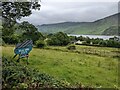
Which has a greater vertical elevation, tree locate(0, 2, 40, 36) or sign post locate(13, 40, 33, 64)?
tree locate(0, 2, 40, 36)

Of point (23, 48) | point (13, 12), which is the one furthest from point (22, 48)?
point (13, 12)

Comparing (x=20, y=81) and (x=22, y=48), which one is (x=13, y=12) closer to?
(x=22, y=48)

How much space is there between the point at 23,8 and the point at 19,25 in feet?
5.01

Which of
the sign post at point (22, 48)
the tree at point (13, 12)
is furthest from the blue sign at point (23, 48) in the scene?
the tree at point (13, 12)

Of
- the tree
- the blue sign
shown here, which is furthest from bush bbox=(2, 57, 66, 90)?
the tree

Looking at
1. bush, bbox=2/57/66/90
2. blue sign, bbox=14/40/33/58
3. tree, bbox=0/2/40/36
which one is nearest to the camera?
bush, bbox=2/57/66/90

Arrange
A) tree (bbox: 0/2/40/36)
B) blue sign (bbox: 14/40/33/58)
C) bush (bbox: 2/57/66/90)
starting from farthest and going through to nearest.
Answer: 1. tree (bbox: 0/2/40/36)
2. blue sign (bbox: 14/40/33/58)
3. bush (bbox: 2/57/66/90)

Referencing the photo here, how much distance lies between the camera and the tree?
768 inches

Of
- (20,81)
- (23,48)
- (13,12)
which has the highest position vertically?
(13,12)

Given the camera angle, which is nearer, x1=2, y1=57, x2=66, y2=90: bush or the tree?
x1=2, y1=57, x2=66, y2=90: bush

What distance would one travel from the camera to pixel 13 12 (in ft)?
66.7

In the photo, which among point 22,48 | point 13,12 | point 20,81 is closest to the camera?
point 20,81

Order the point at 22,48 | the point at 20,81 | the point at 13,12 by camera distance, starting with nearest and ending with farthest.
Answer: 1. the point at 20,81
2. the point at 22,48
3. the point at 13,12

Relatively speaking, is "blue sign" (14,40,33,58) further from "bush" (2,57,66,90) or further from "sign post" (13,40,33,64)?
"bush" (2,57,66,90)
